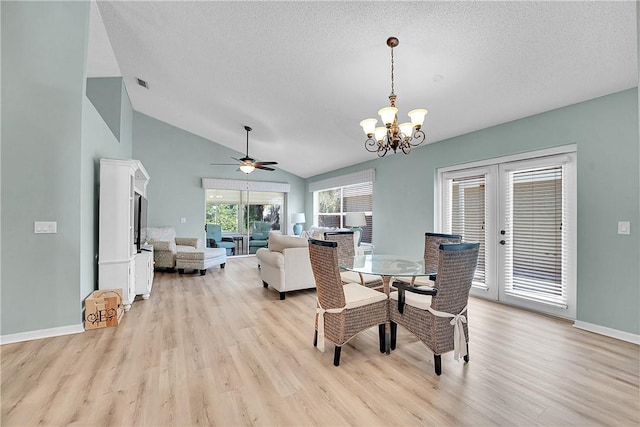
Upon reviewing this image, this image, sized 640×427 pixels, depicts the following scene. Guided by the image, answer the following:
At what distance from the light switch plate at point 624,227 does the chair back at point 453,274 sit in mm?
1862

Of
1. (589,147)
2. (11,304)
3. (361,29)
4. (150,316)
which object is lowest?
(150,316)

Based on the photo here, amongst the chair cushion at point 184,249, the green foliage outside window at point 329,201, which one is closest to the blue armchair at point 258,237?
the green foliage outside window at point 329,201

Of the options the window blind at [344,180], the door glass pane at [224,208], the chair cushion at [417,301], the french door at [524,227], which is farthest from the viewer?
the door glass pane at [224,208]

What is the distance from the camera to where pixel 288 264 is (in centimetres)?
389

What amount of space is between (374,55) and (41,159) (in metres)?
3.47

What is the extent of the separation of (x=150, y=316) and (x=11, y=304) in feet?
3.83

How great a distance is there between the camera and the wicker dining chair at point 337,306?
2.17m

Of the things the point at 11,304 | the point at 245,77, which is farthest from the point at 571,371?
the point at 11,304

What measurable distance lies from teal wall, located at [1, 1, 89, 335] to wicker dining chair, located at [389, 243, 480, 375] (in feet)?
10.9

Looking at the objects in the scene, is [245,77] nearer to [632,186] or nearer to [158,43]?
[158,43]

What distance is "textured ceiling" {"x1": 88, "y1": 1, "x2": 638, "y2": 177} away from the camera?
7.20 ft

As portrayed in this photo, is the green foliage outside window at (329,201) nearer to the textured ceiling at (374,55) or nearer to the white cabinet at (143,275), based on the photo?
the textured ceiling at (374,55)

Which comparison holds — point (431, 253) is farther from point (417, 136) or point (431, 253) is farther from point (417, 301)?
point (417, 136)

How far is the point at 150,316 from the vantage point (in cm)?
319
